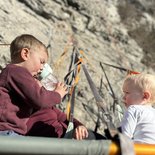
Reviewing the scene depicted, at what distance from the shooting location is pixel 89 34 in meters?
9.99

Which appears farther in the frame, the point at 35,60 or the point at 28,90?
the point at 35,60

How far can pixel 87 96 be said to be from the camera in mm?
7570

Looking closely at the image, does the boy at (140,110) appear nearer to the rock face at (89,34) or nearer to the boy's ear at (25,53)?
the boy's ear at (25,53)

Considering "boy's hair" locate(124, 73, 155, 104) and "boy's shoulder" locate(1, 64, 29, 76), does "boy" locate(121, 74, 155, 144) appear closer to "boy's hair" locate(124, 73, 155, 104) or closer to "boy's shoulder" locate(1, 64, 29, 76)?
"boy's hair" locate(124, 73, 155, 104)

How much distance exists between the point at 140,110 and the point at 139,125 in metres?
0.10

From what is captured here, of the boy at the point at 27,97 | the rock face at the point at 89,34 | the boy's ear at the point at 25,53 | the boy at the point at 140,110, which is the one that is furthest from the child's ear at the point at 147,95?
the rock face at the point at 89,34

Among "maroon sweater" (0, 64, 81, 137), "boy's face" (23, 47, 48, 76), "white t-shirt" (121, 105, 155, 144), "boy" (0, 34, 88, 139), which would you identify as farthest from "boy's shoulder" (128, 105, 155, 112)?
"boy's face" (23, 47, 48, 76)

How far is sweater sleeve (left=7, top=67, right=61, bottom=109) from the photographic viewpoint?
2.51m

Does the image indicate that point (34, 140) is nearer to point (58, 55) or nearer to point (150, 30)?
point (58, 55)

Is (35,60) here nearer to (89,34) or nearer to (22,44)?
(22,44)

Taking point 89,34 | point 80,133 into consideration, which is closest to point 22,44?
point 80,133

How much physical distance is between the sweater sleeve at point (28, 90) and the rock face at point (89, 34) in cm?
379

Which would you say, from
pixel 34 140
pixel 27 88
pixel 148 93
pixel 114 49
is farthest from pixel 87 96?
pixel 34 140

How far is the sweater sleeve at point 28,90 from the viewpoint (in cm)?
251
